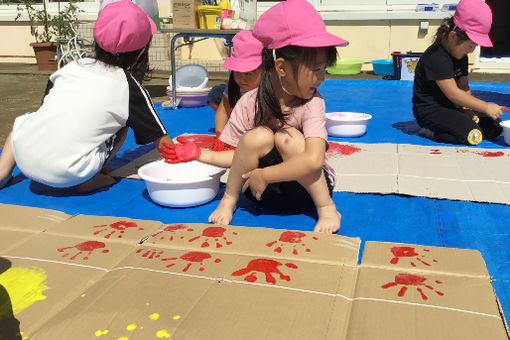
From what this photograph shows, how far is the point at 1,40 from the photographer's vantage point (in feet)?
28.6

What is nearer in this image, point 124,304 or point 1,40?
point 124,304

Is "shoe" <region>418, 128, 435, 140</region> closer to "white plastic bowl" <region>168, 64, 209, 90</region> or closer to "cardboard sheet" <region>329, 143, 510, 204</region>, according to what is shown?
"cardboard sheet" <region>329, 143, 510, 204</region>

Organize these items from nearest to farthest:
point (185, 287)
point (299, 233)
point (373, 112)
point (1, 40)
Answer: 1. point (185, 287)
2. point (299, 233)
3. point (373, 112)
4. point (1, 40)

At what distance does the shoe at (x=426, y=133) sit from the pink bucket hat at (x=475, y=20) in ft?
2.01

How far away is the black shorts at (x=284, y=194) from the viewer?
5.70ft

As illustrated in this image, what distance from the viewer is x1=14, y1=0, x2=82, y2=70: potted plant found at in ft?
24.5

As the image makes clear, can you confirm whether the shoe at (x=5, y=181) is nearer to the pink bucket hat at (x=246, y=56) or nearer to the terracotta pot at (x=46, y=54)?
the pink bucket hat at (x=246, y=56)

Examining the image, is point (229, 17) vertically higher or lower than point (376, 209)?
higher

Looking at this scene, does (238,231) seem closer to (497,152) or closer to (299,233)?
(299,233)

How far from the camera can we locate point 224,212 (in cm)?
180

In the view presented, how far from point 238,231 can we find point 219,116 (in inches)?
51.3

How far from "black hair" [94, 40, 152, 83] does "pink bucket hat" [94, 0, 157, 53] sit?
1.6 inches

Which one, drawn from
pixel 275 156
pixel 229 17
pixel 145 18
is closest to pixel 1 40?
pixel 229 17

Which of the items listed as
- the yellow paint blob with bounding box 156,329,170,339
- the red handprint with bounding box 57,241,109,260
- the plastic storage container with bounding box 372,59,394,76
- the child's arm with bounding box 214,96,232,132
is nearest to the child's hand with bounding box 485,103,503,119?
the child's arm with bounding box 214,96,232,132
